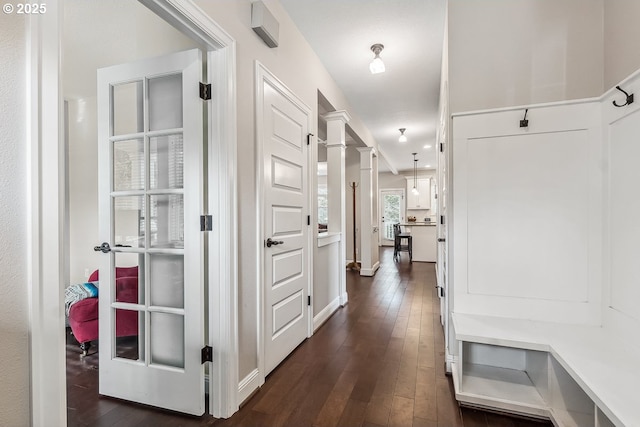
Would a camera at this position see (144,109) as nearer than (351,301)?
Yes

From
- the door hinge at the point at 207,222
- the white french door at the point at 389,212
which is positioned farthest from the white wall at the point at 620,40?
the white french door at the point at 389,212

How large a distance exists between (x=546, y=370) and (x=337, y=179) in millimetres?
2784

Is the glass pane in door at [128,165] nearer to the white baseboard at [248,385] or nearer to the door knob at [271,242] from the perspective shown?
the door knob at [271,242]

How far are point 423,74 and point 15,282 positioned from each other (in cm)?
369

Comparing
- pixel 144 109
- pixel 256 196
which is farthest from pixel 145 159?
pixel 256 196

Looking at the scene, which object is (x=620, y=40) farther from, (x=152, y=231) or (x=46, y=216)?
(x=152, y=231)

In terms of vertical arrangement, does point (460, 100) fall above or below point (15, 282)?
above

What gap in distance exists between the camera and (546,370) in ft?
5.51

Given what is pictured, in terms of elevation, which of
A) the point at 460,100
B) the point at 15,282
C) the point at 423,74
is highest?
the point at 423,74

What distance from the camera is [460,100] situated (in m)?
2.11

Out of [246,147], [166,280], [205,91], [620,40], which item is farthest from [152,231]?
[620,40]

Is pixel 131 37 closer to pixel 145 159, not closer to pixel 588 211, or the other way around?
pixel 145 159

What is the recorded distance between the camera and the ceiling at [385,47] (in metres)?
2.34

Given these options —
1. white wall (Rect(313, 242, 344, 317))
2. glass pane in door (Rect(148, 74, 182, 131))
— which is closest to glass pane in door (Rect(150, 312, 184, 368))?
glass pane in door (Rect(148, 74, 182, 131))
